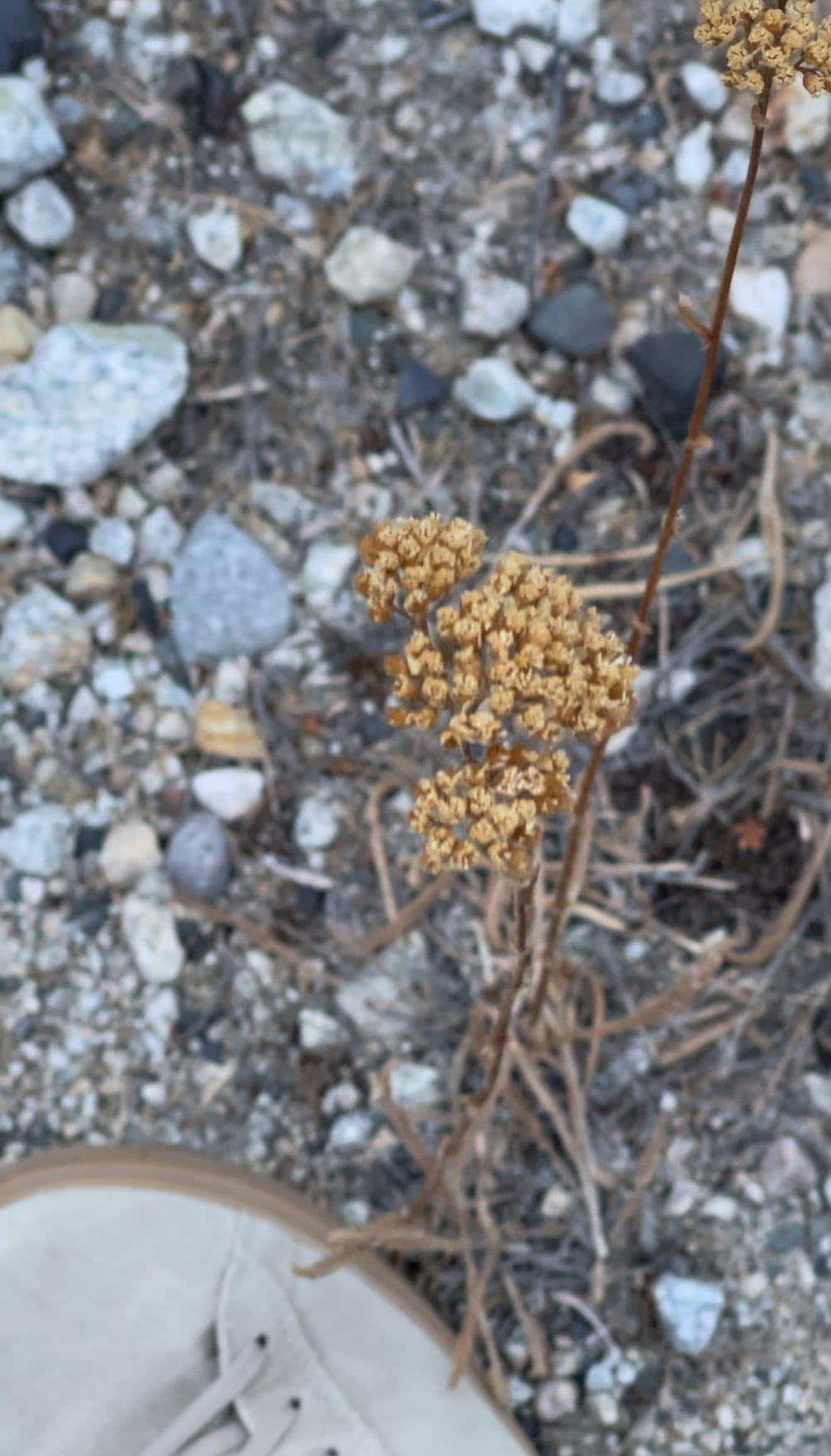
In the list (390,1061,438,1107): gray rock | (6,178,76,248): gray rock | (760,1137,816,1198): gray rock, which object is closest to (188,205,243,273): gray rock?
(6,178,76,248): gray rock

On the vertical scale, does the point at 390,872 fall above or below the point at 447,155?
below

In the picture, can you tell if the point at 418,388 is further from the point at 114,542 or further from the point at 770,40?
the point at 770,40

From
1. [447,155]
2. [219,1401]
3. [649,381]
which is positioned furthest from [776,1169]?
[447,155]

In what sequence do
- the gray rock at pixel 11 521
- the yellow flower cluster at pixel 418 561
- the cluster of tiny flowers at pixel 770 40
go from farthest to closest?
the gray rock at pixel 11 521 → the yellow flower cluster at pixel 418 561 → the cluster of tiny flowers at pixel 770 40

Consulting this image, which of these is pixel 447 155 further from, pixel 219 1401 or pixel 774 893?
pixel 219 1401

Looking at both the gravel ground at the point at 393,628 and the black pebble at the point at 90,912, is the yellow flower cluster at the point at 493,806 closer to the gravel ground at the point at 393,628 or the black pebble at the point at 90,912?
the gravel ground at the point at 393,628

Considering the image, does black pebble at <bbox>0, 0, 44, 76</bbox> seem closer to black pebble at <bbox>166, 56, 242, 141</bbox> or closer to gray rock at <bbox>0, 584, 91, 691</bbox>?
black pebble at <bbox>166, 56, 242, 141</bbox>

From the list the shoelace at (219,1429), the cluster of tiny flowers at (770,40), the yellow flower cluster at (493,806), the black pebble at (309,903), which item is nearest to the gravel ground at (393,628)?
the black pebble at (309,903)
